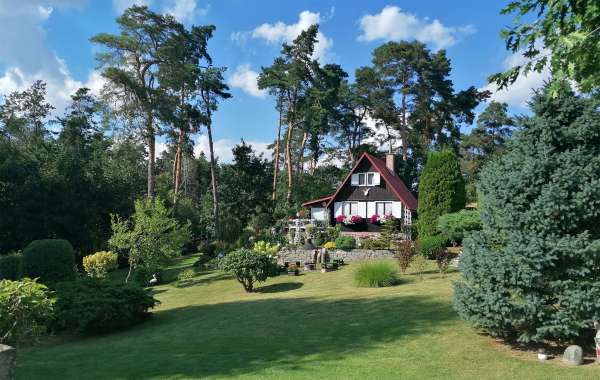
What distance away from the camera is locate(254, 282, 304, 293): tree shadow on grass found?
19125mm

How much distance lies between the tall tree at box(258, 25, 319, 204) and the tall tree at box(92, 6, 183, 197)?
12.0m

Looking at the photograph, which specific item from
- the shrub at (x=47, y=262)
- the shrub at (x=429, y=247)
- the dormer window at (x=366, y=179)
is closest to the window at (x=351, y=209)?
the dormer window at (x=366, y=179)

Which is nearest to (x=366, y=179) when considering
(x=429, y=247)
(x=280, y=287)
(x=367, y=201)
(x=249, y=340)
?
(x=367, y=201)

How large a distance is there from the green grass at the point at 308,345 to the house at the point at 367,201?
17.1 meters

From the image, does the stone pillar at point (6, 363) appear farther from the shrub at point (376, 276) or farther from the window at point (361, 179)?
the window at point (361, 179)

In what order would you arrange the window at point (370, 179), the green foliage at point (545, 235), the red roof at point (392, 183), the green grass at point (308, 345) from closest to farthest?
1. the green grass at point (308, 345)
2. the green foliage at point (545, 235)
3. the red roof at point (392, 183)
4. the window at point (370, 179)

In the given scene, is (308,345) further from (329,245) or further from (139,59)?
(139,59)

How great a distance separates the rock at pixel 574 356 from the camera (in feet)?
25.2

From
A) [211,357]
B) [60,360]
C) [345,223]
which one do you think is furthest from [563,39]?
[345,223]

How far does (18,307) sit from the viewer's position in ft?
26.7

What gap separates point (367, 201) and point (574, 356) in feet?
90.4

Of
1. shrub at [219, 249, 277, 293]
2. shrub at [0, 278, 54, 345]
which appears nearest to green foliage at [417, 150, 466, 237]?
shrub at [219, 249, 277, 293]

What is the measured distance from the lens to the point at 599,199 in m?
8.08

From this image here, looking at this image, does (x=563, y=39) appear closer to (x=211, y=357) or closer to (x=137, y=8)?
(x=211, y=357)
